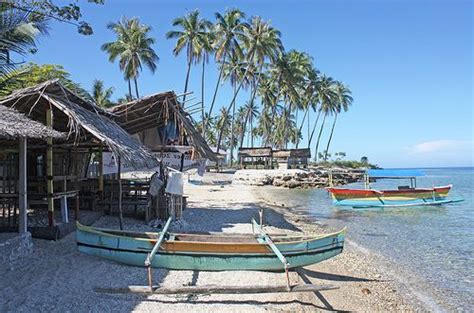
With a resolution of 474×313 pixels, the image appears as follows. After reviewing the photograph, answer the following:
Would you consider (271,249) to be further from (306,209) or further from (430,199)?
(430,199)

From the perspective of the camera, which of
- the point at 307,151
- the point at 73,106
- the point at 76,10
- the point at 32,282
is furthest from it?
the point at 307,151

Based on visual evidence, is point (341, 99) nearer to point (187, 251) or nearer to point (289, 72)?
point (289, 72)

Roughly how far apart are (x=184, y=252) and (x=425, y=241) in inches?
388

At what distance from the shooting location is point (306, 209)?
22.1 m

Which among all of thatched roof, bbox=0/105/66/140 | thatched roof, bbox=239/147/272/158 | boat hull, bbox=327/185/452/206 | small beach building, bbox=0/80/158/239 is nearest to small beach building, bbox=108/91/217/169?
small beach building, bbox=0/80/158/239

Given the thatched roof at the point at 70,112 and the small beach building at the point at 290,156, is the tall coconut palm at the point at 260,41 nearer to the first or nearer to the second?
the small beach building at the point at 290,156

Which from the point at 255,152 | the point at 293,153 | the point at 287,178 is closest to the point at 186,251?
the point at 287,178

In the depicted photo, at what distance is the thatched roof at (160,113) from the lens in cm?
1179

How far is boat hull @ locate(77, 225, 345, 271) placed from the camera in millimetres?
7219

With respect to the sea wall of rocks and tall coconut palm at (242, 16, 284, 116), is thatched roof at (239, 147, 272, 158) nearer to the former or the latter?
the sea wall of rocks

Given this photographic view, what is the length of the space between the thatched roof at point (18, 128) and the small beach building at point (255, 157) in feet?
137

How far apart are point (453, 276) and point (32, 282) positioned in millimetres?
8971

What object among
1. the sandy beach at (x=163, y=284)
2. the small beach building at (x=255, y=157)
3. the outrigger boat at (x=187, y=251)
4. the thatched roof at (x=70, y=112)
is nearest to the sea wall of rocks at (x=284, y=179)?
the small beach building at (x=255, y=157)

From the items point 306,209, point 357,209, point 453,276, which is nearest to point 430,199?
point 357,209
